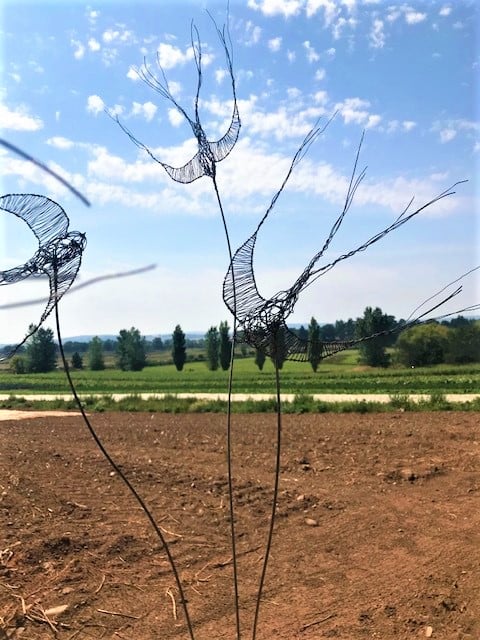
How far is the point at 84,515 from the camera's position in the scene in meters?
4.87

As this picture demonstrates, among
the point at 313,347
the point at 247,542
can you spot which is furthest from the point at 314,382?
the point at 313,347

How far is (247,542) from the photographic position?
14.9 ft

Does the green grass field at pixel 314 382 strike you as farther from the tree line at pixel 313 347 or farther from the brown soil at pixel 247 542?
the brown soil at pixel 247 542

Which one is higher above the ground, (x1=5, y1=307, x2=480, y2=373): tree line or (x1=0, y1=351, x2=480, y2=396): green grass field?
(x1=5, y1=307, x2=480, y2=373): tree line

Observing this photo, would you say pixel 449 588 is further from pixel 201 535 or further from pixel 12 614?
pixel 12 614

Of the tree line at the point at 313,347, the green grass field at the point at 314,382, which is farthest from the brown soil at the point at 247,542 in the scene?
the green grass field at the point at 314,382

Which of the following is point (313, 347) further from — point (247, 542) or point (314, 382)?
point (314, 382)

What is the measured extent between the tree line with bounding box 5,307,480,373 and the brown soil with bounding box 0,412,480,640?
1.30m

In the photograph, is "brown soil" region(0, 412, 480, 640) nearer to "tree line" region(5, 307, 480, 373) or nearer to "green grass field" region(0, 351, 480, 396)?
"tree line" region(5, 307, 480, 373)

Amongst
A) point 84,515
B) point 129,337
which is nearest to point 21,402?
point 84,515

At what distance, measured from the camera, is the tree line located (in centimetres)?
233

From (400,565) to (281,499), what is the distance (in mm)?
1628

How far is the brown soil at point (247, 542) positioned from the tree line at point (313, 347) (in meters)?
1.30

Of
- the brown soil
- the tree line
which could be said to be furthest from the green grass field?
the brown soil
